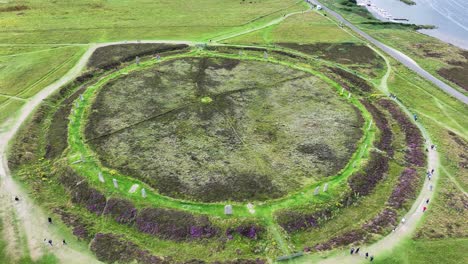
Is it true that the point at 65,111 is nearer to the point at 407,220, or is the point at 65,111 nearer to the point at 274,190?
the point at 274,190

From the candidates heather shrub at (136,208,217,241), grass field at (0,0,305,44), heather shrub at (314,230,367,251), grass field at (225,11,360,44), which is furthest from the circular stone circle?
grass field at (0,0,305,44)

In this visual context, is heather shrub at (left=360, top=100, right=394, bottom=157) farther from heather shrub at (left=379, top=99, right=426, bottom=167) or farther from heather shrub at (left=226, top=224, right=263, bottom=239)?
heather shrub at (left=226, top=224, right=263, bottom=239)

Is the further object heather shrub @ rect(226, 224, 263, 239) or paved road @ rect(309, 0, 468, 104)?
paved road @ rect(309, 0, 468, 104)

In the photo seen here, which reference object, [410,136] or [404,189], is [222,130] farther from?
[410,136]

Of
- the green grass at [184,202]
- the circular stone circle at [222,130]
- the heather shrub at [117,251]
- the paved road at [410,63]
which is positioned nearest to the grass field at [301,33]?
the paved road at [410,63]

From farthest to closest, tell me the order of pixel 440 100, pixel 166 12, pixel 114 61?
pixel 166 12, pixel 114 61, pixel 440 100

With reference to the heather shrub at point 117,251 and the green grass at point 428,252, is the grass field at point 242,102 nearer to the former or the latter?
the green grass at point 428,252

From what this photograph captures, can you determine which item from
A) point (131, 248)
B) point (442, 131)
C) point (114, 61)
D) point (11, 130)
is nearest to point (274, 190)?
point (131, 248)

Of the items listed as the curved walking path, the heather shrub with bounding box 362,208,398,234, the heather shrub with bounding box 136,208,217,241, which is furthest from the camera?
the heather shrub with bounding box 362,208,398,234
